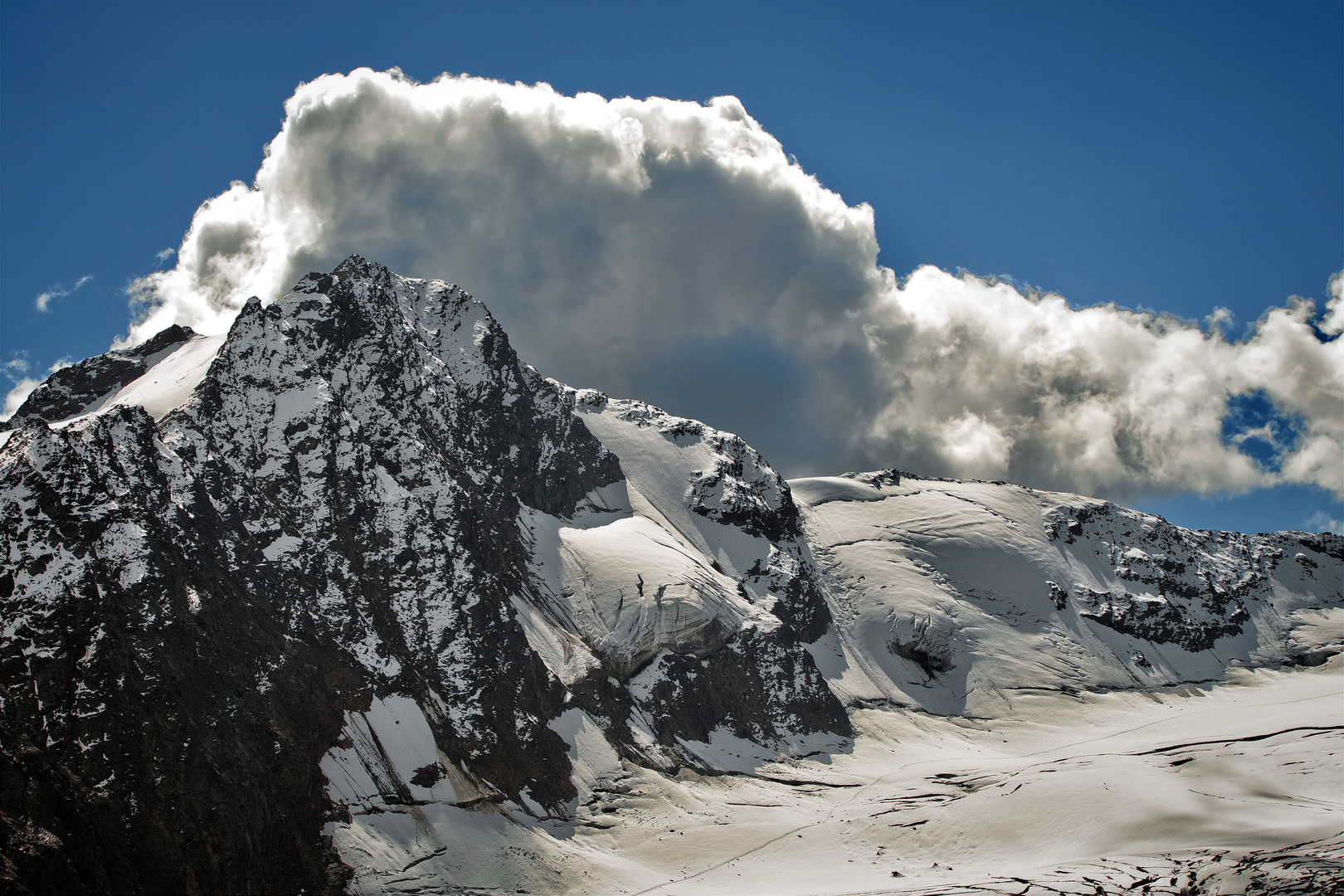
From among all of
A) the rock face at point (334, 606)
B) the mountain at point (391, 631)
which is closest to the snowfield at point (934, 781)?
the mountain at point (391, 631)

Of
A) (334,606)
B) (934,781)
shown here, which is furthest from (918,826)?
(334,606)

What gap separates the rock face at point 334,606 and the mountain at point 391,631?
345 millimetres

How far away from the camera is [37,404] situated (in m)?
148

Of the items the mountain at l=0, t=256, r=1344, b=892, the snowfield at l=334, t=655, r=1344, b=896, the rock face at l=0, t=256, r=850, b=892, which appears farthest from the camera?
the snowfield at l=334, t=655, r=1344, b=896

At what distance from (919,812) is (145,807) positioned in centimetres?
7895

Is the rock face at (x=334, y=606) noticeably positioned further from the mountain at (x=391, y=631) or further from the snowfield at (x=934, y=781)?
the snowfield at (x=934, y=781)

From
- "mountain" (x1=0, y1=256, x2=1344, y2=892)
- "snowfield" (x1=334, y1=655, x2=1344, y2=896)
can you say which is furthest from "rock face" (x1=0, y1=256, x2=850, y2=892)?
"snowfield" (x1=334, y1=655, x2=1344, y2=896)

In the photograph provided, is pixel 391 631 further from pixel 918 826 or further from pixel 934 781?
pixel 934 781

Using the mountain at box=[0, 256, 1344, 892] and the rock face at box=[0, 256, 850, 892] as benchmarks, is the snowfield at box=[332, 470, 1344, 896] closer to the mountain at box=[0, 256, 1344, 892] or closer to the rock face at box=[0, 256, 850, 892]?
the mountain at box=[0, 256, 1344, 892]

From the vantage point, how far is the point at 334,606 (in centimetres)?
11131

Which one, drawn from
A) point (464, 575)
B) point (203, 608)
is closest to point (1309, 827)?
point (464, 575)

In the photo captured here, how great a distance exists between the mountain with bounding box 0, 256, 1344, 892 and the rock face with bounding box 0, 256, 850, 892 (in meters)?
0.35

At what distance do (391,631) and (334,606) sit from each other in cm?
697

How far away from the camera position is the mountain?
84.7 m
